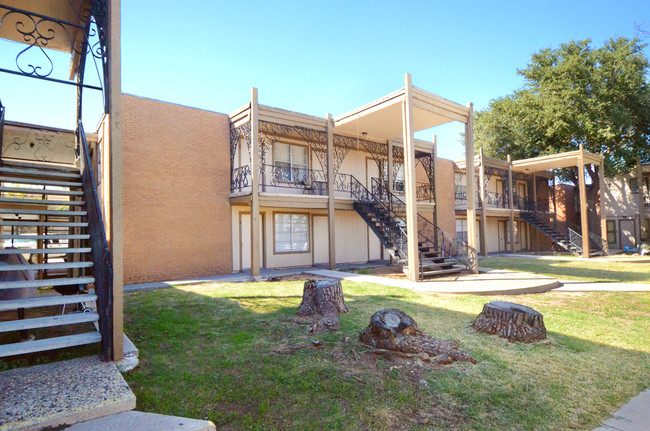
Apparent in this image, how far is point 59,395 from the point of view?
110 inches

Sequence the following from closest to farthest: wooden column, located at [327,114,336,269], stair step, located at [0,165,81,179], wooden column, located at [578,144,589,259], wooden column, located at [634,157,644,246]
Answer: stair step, located at [0,165,81,179], wooden column, located at [327,114,336,269], wooden column, located at [578,144,589,259], wooden column, located at [634,157,644,246]

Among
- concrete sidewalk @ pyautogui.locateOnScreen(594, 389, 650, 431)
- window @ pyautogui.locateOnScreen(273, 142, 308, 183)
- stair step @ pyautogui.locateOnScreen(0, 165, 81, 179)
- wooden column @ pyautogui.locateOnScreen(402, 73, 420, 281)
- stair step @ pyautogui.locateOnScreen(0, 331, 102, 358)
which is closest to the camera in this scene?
concrete sidewalk @ pyautogui.locateOnScreen(594, 389, 650, 431)

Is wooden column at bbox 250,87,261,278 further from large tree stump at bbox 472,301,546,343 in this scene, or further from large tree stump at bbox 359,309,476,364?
large tree stump at bbox 472,301,546,343

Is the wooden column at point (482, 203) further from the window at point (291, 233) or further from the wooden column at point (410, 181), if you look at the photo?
the wooden column at point (410, 181)

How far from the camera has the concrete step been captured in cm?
245

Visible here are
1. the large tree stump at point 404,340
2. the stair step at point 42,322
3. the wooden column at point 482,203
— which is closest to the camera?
the stair step at point 42,322

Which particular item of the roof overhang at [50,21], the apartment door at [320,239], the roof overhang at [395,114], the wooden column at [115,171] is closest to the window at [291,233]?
the apartment door at [320,239]

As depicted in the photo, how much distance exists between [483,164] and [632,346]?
15974mm

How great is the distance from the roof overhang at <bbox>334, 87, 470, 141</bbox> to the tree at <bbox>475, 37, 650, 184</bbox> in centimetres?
1296

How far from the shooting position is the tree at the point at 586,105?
19.7 metres

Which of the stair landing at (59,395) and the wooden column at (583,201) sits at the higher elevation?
the wooden column at (583,201)

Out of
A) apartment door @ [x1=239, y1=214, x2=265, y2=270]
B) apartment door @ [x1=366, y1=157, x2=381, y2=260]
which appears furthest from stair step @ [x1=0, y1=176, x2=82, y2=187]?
apartment door @ [x1=366, y1=157, x2=381, y2=260]

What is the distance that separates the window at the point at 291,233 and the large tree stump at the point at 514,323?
9688 millimetres

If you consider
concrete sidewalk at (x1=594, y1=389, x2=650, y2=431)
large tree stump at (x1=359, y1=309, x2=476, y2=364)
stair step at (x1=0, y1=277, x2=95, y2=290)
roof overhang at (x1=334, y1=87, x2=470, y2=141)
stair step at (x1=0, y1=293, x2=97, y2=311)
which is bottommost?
concrete sidewalk at (x1=594, y1=389, x2=650, y2=431)
